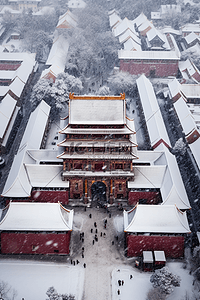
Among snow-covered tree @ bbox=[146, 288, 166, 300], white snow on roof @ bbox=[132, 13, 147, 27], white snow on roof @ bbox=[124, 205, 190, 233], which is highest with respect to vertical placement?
white snow on roof @ bbox=[132, 13, 147, 27]

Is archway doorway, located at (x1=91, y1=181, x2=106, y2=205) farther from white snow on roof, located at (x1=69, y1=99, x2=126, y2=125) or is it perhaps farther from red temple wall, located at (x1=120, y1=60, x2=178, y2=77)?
red temple wall, located at (x1=120, y1=60, x2=178, y2=77)

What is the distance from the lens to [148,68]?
84.1 meters

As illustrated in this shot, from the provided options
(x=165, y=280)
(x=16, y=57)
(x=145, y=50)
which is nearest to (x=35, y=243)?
(x=165, y=280)

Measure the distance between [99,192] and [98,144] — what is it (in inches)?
333

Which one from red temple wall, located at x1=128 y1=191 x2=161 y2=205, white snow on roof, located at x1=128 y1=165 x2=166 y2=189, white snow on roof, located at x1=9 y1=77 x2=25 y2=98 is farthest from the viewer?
white snow on roof, located at x1=9 y1=77 x2=25 y2=98

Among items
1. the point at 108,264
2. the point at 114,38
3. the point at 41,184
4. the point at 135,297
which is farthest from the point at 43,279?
the point at 114,38

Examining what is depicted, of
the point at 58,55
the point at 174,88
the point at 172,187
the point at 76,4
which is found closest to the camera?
the point at 172,187

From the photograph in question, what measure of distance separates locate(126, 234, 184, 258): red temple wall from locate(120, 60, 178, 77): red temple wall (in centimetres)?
5565

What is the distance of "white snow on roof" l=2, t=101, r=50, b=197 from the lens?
4259 centimetres

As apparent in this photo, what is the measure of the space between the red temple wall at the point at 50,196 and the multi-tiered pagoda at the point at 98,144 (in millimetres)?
1711

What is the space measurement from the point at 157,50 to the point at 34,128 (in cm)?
5280

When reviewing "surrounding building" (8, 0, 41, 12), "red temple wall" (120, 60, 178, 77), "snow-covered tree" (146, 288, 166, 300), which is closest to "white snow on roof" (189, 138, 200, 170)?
"snow-covered tree" (146, 288, 166, 300)

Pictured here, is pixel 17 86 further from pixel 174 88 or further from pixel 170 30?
pixel 170 30

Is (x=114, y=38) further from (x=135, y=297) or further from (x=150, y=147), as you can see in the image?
(x=135, y=297)
